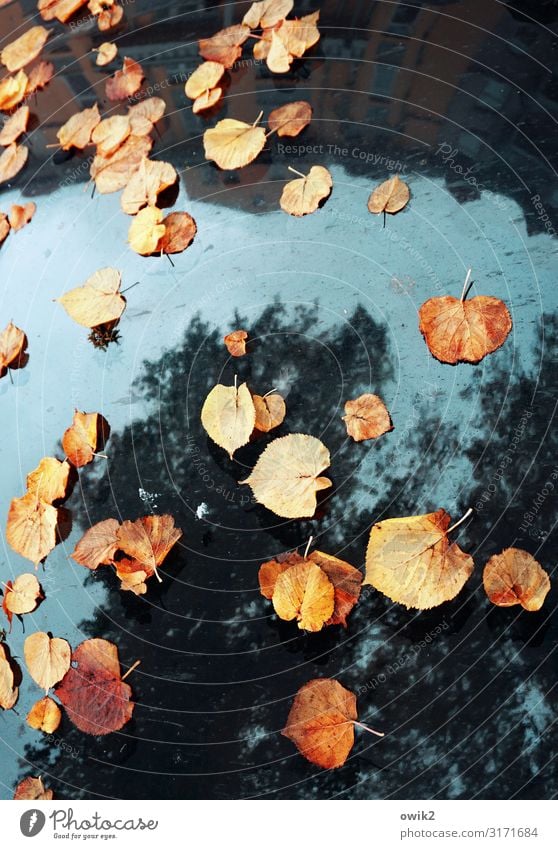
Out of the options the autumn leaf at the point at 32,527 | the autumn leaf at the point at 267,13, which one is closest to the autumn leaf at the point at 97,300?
the autumn leaf at the point at 32,527

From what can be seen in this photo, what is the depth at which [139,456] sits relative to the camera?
4.50 ft

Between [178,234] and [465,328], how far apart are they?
0.67 metres

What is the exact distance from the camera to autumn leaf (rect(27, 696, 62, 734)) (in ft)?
3.99

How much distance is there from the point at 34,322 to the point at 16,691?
0.78 metres

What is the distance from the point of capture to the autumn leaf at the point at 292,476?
1.22 m

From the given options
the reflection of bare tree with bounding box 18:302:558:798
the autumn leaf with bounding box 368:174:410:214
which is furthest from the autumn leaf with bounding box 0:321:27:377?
the autumn leaf with bounding box 368:174:410:214

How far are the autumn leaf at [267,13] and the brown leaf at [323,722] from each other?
5.02 feet

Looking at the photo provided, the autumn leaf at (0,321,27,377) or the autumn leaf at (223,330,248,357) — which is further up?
the autumn leaf at (0,321,27,377)

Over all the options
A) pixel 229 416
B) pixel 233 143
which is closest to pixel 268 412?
pixel 229 416

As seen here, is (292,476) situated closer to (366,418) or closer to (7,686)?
(366,418)

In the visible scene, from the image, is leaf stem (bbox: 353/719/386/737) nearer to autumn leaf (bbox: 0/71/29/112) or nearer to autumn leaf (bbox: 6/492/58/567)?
autumn leaf (bbox: 6/492/58/567)

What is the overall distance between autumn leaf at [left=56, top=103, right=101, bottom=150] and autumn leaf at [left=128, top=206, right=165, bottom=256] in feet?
1.18
